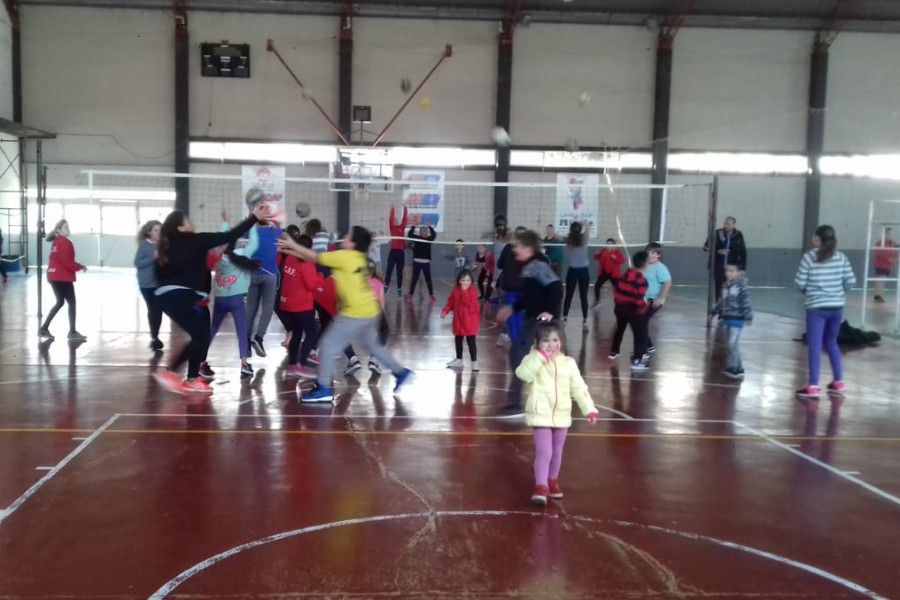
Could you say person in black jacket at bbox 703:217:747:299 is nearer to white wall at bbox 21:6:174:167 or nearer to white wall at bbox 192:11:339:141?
white wall at bbox 192:11:339:141

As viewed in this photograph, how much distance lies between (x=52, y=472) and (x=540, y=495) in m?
3.04

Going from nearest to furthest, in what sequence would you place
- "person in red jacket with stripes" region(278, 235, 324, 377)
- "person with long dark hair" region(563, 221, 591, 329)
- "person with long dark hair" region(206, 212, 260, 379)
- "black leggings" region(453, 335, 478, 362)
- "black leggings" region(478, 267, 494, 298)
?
1. "person with long dark hair" region(206, 212, 260, 379)
2. "person in red jacket with stripes" region(278, 235, 324, 377)
3. "black leggings" region(453, 335, 478, 362)
4. "person with long dark hair" region(563, 221, 591, 329)
5. "black leggings" region(478, 267, 494, 298)

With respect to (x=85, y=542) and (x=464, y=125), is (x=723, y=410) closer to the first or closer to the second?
(x=85, y=542)

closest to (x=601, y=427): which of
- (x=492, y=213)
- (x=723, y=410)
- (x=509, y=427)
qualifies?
(x=509, y=427)

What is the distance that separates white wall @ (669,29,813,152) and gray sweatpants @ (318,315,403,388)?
2009 centimetres

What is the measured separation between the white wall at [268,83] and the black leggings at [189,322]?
705 inches

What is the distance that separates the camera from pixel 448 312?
9.58m

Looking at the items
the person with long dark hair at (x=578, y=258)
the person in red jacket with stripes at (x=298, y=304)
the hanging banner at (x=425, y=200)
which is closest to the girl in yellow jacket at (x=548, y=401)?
the person in red jacket with stripes at (x=298, y=304)

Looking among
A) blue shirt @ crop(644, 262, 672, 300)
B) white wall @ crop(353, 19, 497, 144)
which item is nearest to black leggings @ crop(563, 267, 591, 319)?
blue shirt @ crop(644, 262, 672, 300)

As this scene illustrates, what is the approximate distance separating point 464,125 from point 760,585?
870 inches

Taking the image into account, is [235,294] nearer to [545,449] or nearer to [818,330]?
[545,449]

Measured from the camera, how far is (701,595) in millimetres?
3627

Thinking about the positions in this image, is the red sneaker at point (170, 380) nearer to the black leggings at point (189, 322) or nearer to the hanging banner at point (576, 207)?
the black leggings at point (189, 322)

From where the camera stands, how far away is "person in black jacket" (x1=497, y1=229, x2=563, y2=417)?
6914 millimetres
